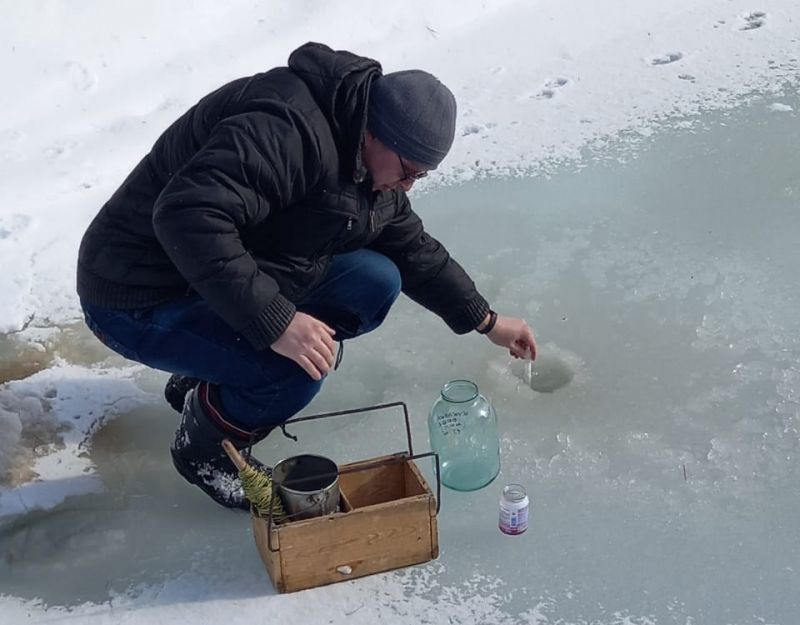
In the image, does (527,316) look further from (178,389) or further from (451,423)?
(178,389)

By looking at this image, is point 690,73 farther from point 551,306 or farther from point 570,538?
point 570,538

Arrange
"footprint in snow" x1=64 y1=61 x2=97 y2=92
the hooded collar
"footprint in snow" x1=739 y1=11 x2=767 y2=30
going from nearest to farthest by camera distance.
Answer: the hooded collar → "footprint in snow" x1=64 y1=61 x2=97 y2=92 → "footprint in snow" x1=739 y1=11 x2=767 y2=30

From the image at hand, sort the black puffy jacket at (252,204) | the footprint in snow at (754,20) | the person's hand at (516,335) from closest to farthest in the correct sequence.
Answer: the black puffy jacket at (252,204)
the person's hand at (516,335)
the footprint in snow at (754,20)

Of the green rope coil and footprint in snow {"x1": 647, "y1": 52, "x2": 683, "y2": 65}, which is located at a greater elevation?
the green rope coil

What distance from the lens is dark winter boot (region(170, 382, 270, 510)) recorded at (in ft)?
8.54

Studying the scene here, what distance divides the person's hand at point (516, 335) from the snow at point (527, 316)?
0.19 metres

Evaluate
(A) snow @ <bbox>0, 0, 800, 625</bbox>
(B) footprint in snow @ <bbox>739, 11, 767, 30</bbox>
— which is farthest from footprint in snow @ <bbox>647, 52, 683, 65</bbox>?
(B) footprint in snow @ <bbox>739, 11, 767, 30</bbox>

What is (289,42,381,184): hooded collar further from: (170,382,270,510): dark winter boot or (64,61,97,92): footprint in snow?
(64,61,97,92): footprint in snow

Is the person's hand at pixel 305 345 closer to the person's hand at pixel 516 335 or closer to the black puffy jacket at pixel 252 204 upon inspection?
the black puffy jacket at pixel 252 204

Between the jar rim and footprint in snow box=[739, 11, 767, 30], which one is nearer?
the jar rim

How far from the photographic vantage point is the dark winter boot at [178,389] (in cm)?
302

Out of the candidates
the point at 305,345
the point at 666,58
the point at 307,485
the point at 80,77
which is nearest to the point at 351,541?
A: the point at 307,485

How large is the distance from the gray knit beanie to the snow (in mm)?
906

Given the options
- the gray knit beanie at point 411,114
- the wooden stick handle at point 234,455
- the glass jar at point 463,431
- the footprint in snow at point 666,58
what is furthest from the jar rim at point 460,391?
the footprint in snow at point 666,58
